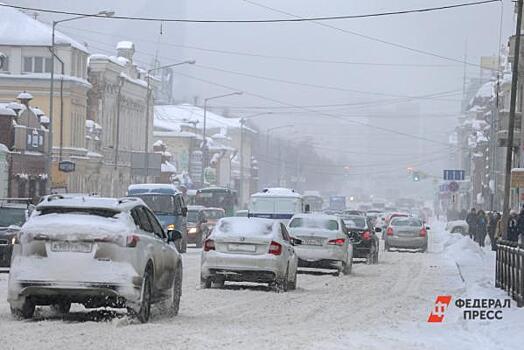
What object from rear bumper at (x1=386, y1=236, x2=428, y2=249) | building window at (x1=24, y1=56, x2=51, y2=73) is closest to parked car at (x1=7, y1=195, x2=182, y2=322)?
rear bumper at (x1=386, y1=236, x2=428, y2=249)

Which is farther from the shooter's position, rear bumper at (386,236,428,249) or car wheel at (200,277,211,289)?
rear bumper at (386,236,428,249)

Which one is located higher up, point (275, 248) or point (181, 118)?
point (181, 118)

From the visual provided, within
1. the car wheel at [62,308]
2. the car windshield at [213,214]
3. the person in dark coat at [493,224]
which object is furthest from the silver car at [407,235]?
the car wheel at [62,308]

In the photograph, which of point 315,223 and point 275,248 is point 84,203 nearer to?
point 275,248

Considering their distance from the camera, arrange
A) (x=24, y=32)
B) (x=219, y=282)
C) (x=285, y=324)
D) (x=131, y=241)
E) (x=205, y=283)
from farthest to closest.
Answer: (x=24, y=32) < (x=219, y=282) < (x=205, y=283) < (x=285, y=324) < (x=131, y=241)

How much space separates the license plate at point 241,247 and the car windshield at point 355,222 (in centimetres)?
1823

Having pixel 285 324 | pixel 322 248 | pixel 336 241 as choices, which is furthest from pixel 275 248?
pixel 285 324

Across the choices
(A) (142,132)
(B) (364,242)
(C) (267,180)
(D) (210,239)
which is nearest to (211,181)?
(A) (142,132)

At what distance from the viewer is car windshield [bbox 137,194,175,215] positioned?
47188mm

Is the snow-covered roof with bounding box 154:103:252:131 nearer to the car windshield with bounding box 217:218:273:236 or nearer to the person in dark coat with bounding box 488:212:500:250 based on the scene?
the person in dark coat with bounding box 488:212:500:250

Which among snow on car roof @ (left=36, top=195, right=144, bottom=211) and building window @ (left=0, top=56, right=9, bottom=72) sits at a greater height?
building window @ (left=0, top=56, right=9, bottom=72)

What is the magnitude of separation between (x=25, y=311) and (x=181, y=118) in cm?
13582

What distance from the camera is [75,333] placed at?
15531mm

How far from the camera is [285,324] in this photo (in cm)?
1758
